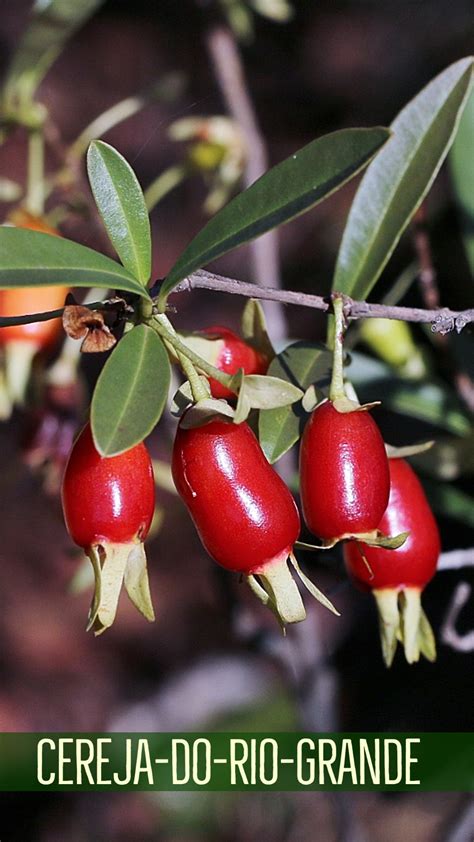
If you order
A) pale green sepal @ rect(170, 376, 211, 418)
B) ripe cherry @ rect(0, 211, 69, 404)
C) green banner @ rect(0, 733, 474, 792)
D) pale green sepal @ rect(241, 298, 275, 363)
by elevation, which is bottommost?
green banner @ rect(0, 733, 474, 792)

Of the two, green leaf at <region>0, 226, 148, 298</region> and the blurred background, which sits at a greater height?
the blurred background

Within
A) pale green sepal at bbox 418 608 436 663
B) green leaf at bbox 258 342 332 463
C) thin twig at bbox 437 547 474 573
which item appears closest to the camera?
green leaf at bbox 258 342 332 463

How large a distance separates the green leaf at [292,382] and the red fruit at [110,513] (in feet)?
0.33

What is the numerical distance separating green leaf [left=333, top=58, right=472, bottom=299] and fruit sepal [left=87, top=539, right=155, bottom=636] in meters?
0.31

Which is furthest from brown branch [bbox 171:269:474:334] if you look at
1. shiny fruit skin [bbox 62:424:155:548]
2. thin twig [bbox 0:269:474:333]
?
shiny fruit skin [bbox 62:424:155:548]

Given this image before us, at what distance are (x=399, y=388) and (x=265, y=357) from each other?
326mm

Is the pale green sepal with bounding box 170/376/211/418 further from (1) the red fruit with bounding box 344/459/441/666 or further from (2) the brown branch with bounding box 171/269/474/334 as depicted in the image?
(1) the red fruit with bounding box 344/459/441/666

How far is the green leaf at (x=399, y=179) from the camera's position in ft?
2.39

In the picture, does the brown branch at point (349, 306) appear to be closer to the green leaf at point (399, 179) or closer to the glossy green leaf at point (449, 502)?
the green leaf at point (399, 179)

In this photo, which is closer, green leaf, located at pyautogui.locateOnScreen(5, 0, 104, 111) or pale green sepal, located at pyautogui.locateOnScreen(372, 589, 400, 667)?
pale green sepal, located at pyautogui.locateOnScreen(372, 589, 400, 667)

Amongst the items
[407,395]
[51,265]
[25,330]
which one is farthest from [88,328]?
[407,395]

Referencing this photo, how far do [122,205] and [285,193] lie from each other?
126mm

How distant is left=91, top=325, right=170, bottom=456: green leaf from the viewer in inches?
21.1

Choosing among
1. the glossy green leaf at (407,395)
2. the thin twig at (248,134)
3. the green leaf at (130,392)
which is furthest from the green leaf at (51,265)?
the thin twig at (248,134)
